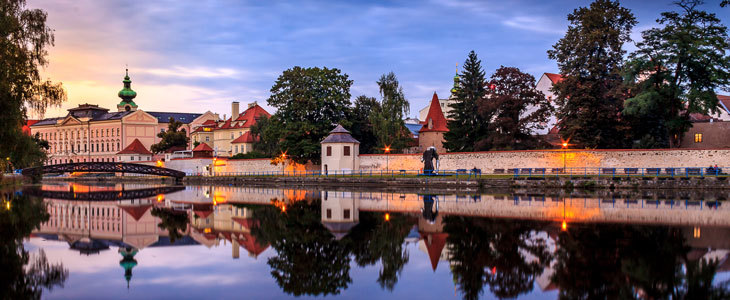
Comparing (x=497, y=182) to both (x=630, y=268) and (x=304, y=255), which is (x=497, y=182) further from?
(x=630, y=268)

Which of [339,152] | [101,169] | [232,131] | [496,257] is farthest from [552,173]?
[232,131]

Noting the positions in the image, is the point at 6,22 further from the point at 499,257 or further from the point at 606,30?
the point at 606,30

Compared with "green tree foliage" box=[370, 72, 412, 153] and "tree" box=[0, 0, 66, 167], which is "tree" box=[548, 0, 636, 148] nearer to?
"green tree foliage" box=[370, 72, 412, 153]

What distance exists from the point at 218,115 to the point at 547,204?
83.0m

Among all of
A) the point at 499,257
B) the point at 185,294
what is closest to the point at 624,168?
the point at 499,257

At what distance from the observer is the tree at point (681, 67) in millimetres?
36188

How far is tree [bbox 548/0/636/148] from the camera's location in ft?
132

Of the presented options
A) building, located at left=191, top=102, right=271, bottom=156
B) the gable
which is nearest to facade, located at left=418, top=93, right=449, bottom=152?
building, located at left=191, top=102, right=271, bottom=156

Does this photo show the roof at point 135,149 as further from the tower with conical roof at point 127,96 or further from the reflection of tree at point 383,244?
the reflection of tree at point 383,244

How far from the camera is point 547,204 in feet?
80.0

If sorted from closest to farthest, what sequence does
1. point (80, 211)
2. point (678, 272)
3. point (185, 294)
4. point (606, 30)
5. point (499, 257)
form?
point (185, 294)
point (678, 272)
point (499, 257)
point (80, 211)
point (606, 30)

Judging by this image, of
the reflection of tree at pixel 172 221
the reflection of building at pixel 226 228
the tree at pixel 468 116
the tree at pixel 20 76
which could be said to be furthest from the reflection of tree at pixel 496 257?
the tree at pixel 468 116

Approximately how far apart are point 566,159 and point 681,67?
8.75m

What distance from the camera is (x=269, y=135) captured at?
53.8 meters
